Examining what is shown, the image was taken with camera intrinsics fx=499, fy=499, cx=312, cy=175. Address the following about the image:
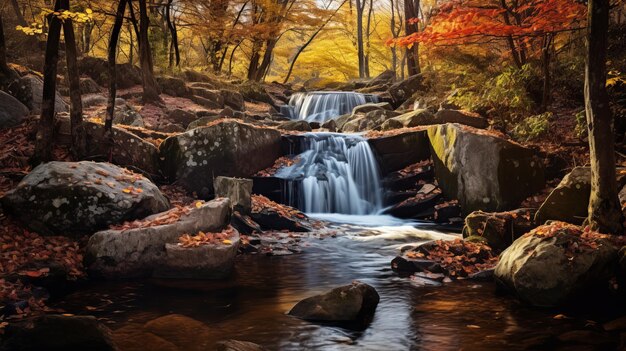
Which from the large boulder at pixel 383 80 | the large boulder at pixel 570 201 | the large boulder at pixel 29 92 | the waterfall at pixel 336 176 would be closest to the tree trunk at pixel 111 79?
the large boulder at pixel 29 92

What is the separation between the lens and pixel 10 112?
11453 mm

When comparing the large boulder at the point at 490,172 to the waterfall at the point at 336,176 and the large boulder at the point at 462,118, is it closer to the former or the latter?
the waterfall at the point at 336,176

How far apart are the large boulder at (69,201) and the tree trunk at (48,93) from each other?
5.31ft

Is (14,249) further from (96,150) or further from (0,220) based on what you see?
(96,150)

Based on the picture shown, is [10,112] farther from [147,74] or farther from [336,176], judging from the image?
[147,74]

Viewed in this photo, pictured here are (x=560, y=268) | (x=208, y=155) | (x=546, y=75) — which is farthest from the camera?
(x=546, y=75)

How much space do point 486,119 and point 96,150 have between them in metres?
11.4

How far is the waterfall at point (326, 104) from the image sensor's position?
25.1m

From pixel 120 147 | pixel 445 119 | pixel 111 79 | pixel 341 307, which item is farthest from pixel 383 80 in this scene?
pixel 341 307

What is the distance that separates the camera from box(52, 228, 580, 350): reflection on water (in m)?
5.29

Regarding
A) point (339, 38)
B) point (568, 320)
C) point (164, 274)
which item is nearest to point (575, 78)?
point (568, 320)

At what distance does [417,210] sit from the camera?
12891 mm

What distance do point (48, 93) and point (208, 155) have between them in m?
4.09

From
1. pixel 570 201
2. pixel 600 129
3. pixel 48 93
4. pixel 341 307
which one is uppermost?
pixel 48 93
